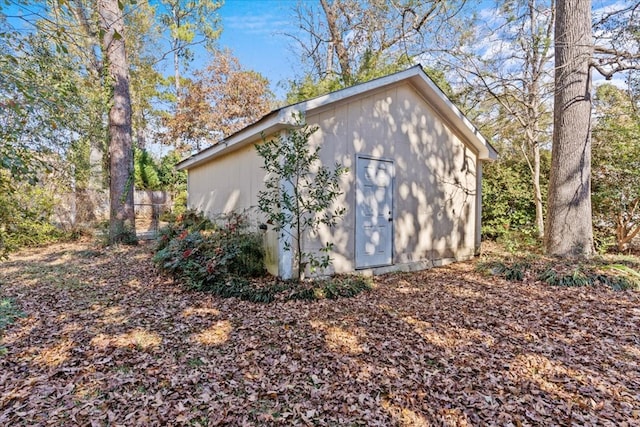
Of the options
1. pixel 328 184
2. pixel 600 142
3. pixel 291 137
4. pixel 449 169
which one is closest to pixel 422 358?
pixel 328 184

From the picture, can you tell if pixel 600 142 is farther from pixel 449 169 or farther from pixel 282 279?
→ pixel 282 279

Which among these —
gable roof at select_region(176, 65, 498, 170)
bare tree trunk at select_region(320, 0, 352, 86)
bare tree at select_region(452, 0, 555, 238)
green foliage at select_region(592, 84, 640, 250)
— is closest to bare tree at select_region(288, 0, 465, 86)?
bare tree trunk at select_region(320, 0, 352, 86)

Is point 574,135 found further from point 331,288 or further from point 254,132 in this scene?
point 254,132

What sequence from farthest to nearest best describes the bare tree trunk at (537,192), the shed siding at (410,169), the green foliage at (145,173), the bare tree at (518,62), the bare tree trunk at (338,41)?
the green foliage at (145,173), the bare tree trunk at (338,41), the bare tree trunk at (537,192), the bare tree at (518,62), the shed siding at (410,169)

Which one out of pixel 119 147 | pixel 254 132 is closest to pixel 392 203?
pixel 254 132

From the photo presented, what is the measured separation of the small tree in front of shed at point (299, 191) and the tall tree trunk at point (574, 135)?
466cm

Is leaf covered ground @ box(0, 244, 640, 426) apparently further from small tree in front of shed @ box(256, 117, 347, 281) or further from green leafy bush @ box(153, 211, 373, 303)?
small tree in front of shed @ box(256, 117, 347, 281)

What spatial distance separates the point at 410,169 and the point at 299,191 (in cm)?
268

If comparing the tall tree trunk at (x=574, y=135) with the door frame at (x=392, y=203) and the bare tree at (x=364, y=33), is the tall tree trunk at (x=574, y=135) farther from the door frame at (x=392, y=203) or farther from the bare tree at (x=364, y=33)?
the bare tree at (x=364, y=33)

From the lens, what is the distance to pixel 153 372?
275cm

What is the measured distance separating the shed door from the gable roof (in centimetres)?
→ 124

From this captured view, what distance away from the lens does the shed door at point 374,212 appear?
19.1ft

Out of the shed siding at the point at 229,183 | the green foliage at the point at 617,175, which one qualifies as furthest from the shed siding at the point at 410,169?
the green foliage at the point at 617,175

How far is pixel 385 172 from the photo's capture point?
6.19m
